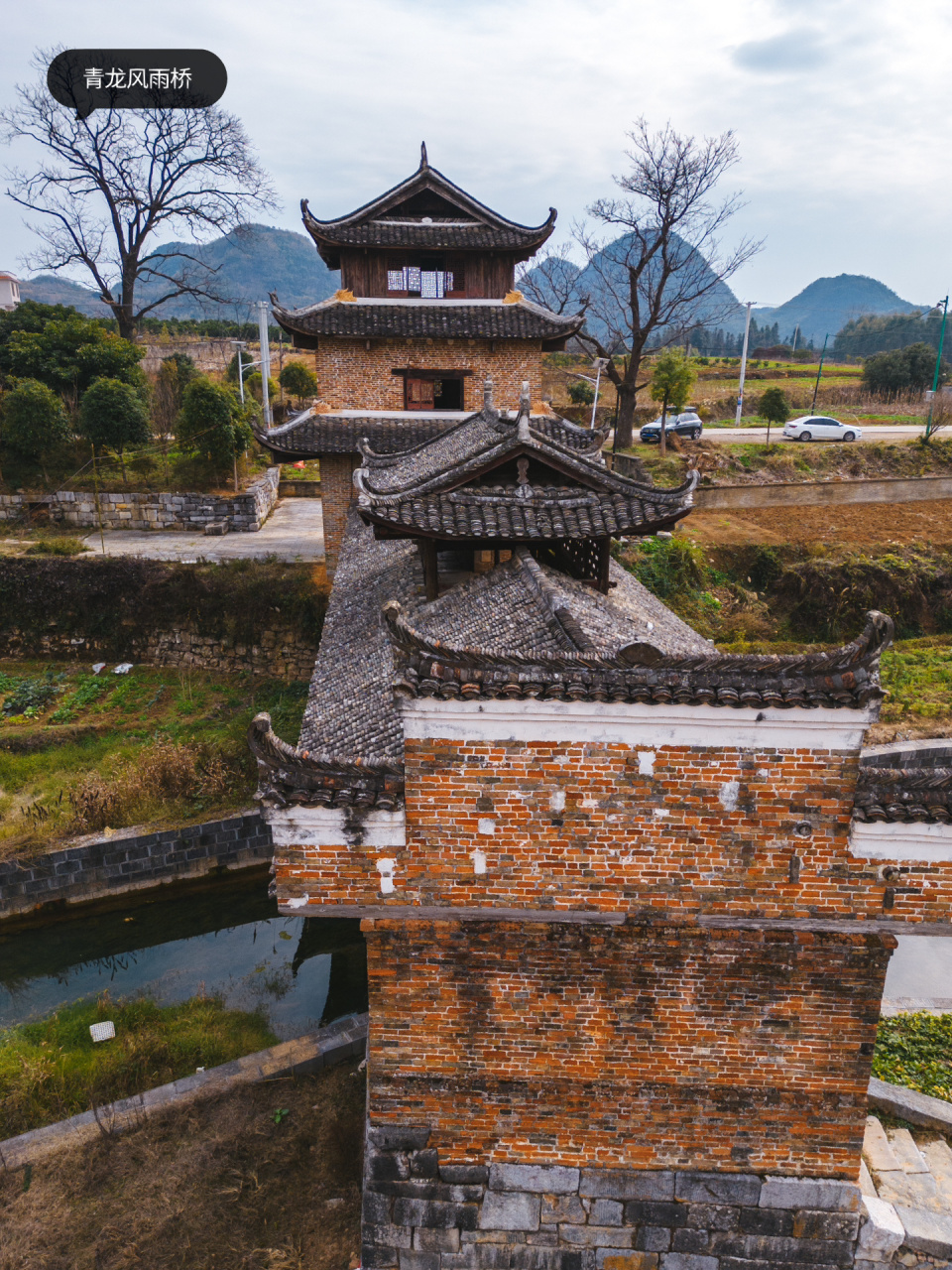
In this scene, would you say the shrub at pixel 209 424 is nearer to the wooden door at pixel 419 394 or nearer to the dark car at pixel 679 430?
the wooden door at pixel 419 394

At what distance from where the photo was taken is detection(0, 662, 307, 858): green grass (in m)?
17.0

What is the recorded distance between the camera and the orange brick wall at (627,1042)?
762 cm

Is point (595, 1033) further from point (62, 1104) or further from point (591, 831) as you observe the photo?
point (62, 1104)

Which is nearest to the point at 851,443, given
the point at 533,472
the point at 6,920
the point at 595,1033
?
the point at 533,472

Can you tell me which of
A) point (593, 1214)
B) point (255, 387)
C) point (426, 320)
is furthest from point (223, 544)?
point (593, 1214)

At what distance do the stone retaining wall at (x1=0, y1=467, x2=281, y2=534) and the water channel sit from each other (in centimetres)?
1888

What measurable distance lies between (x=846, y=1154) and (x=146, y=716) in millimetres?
19259

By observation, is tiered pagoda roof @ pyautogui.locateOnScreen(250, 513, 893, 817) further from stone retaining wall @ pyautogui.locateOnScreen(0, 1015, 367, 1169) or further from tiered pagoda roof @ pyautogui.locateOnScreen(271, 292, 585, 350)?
tiered pagoda roof @ pyautogui.locateOnScreen(271, 292, 585, 350)

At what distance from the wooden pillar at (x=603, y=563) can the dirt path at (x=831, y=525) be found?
18.5 m

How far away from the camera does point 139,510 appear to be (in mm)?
31594

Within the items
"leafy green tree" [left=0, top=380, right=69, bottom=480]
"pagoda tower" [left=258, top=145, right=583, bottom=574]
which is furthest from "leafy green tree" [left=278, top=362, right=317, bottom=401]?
"pagoda tower" [left=258, top=145, right=583, bottom=574]

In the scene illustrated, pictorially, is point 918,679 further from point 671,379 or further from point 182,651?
point 182,651

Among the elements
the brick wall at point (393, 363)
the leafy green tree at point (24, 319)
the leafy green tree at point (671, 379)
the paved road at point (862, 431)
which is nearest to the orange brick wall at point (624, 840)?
the brick wall at point (393, 363)

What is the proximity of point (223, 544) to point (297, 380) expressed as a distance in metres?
19.2
